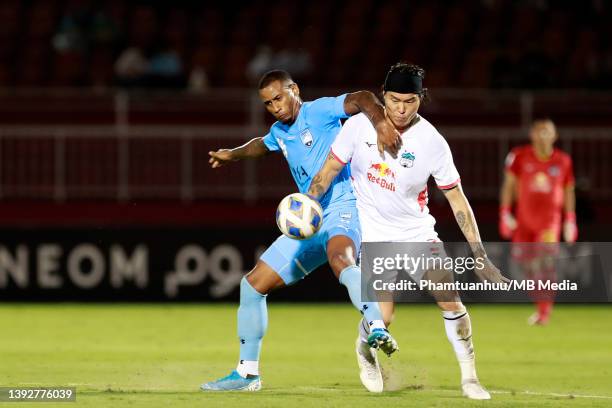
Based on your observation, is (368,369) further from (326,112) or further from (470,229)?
(326,112)

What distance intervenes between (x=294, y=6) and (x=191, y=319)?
832 cm

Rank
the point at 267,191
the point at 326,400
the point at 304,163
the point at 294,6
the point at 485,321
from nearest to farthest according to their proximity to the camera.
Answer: the point at 326,400, the point at 304,163, the point at 485,321, the point at 267,191, the point at 294,6

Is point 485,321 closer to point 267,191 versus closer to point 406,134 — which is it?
point 267,191

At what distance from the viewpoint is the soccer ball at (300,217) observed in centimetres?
841

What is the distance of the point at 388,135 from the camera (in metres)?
8.36

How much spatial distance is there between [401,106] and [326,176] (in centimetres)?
71

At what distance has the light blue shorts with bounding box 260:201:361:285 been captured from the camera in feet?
29.0

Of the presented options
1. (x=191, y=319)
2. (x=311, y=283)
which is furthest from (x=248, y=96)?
(x=191, y=319)

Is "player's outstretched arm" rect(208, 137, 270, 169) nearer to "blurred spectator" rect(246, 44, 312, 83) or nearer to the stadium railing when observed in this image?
the stadium railing

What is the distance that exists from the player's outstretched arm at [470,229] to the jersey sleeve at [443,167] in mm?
66

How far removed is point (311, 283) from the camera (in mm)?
17828

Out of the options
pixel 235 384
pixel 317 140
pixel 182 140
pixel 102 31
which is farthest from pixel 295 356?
pixel 102 31

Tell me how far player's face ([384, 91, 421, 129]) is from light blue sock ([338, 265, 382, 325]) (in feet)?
3.31

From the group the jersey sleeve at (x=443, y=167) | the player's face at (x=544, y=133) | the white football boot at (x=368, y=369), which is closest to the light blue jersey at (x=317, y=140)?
the jersey sleeve at (x=443, y=167)
